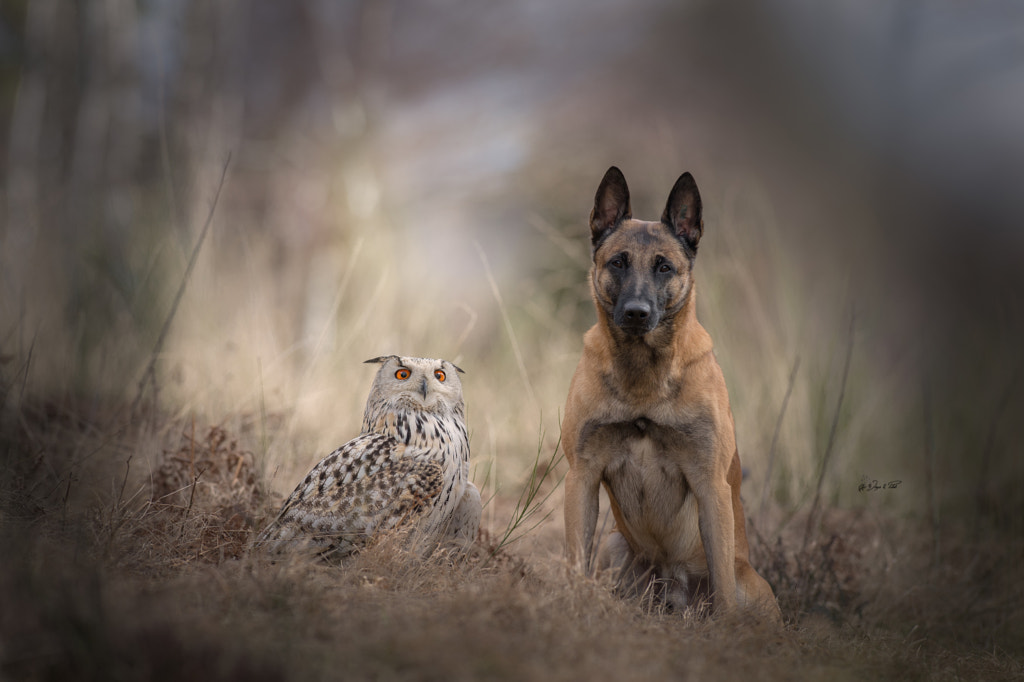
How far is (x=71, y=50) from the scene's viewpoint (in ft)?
30.9

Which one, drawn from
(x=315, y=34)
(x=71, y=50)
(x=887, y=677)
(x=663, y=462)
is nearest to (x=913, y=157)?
(x=663, y=462)

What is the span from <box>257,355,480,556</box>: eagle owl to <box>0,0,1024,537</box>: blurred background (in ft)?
1.73

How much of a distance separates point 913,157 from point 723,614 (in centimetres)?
748

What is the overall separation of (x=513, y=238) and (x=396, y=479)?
8.92m

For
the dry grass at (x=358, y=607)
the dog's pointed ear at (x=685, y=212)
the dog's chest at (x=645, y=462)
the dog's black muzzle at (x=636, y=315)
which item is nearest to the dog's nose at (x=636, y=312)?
the dog's black muzzle at (x=636, y=315)

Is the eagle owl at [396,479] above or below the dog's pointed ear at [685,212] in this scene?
below

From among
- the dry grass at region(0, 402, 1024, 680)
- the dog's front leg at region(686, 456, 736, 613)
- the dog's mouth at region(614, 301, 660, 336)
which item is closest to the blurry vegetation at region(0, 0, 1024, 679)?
the dry grass at region(0, 402, 1024, 680)

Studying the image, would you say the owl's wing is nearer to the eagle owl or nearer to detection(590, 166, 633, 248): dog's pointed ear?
the eagle owl

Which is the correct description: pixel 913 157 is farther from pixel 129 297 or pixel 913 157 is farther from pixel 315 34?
pixel 315 34

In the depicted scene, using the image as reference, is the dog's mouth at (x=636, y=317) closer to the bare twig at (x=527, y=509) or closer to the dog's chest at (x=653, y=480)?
the dog's chest at (x=653, y=480)

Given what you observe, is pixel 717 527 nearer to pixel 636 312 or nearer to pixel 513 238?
pixel 636 312

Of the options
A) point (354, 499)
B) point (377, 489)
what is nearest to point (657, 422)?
point (377, 489)

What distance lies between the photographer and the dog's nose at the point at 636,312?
315 cm

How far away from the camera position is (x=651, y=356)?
3.40m
